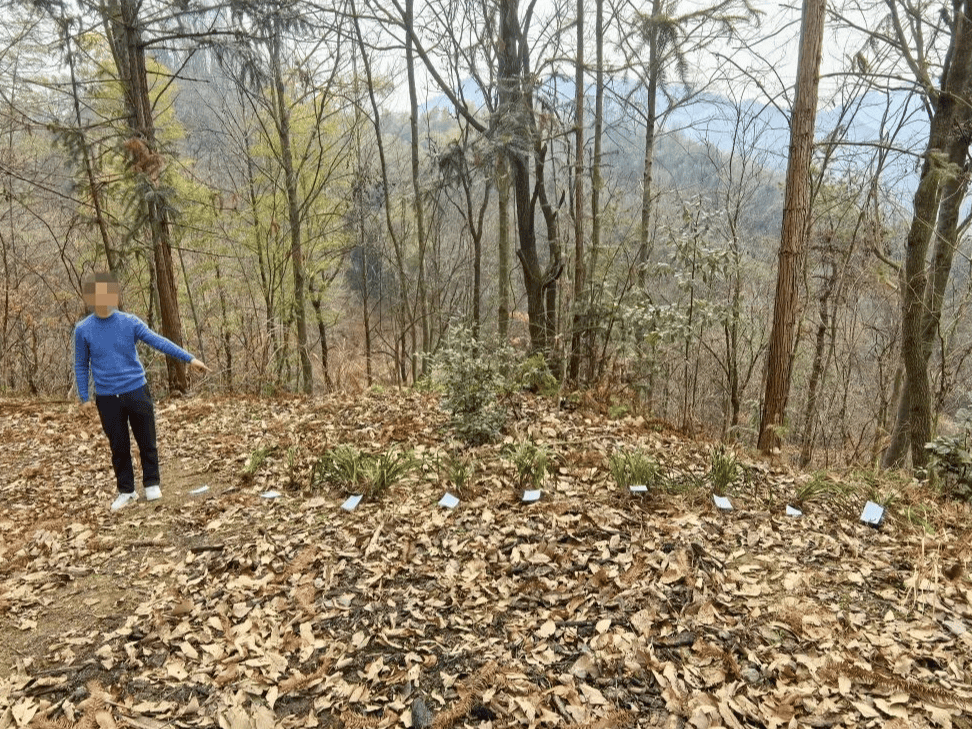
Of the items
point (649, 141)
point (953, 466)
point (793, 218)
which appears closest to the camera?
point (953, 466)

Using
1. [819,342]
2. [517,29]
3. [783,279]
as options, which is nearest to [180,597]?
[783,279]

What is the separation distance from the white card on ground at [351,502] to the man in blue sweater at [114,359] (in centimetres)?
142

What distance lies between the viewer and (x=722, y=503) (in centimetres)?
391

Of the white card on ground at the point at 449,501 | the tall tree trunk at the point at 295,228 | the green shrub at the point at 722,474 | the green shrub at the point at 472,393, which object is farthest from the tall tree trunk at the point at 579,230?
the tall tree trunk at the point at 295,228

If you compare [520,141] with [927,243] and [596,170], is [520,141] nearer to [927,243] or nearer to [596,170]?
[596,170]

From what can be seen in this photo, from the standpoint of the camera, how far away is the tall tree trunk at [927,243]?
6875mm

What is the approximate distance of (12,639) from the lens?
2830 mm

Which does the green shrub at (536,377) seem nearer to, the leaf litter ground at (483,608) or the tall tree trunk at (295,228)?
the leaf litter ground at (483,608)

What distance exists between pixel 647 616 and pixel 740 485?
1996 mm

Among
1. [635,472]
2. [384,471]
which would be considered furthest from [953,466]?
[384,471]

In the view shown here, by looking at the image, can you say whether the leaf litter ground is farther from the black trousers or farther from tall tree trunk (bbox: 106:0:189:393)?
tall tree trunk (bbox: 106:0:189:393)

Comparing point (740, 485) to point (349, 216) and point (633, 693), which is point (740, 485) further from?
point (349, 216)

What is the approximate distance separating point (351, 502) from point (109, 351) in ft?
6.71

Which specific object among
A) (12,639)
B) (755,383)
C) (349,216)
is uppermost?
(349,216)
